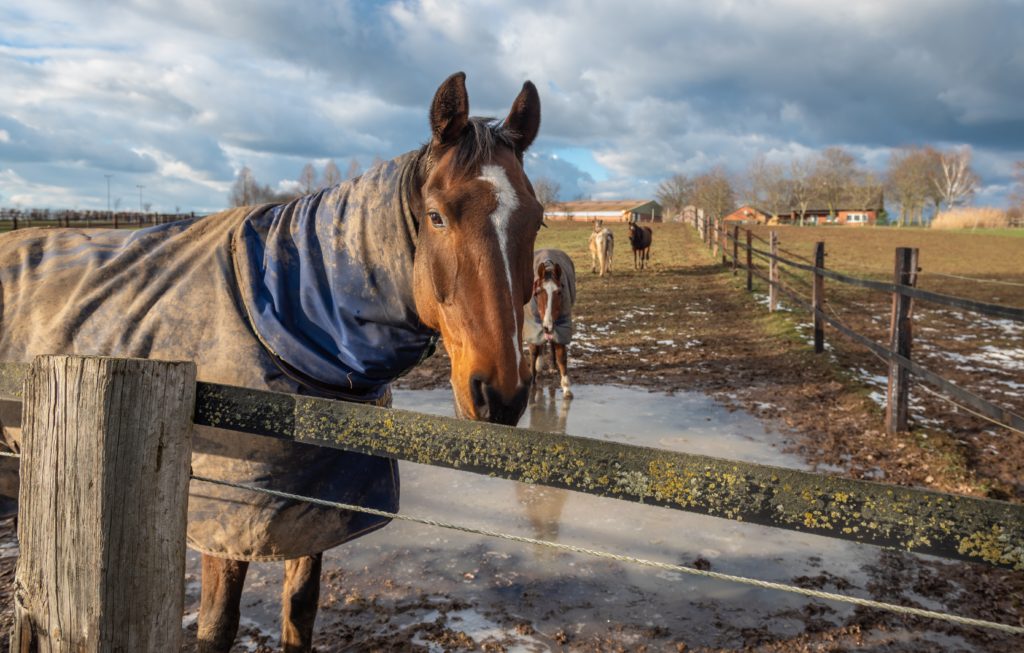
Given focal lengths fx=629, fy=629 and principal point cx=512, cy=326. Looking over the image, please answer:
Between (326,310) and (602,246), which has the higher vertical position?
(602,246)

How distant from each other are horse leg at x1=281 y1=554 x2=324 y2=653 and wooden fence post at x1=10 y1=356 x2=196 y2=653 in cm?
87

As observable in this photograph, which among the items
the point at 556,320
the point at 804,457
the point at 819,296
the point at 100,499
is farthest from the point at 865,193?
the point at 100,499

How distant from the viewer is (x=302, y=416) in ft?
4.89

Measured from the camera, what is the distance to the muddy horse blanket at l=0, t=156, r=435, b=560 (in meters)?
1.95

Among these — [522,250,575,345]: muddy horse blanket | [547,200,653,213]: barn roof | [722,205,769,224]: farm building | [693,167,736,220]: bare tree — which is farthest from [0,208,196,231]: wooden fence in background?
[722,205,769,224]: farm building

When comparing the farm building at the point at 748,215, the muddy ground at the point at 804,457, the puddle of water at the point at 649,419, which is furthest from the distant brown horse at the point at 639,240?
the farm building at the point at 748,215

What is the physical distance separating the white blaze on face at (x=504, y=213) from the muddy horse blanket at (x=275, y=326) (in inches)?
11.8

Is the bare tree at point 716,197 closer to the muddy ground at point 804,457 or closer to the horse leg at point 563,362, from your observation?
the muddy ground at point 804,457

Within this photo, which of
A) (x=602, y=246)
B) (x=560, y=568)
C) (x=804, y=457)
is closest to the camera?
(x=560, y=568)

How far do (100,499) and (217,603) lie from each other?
40.6 inches

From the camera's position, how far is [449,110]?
195 cm

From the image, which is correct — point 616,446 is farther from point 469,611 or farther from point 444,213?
point 469,611

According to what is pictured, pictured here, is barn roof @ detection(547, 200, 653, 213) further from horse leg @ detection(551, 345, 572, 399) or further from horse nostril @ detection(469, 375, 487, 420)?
horse nostril @ detection(469, 375, 487, 420)

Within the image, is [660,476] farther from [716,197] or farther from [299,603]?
[716,197]
